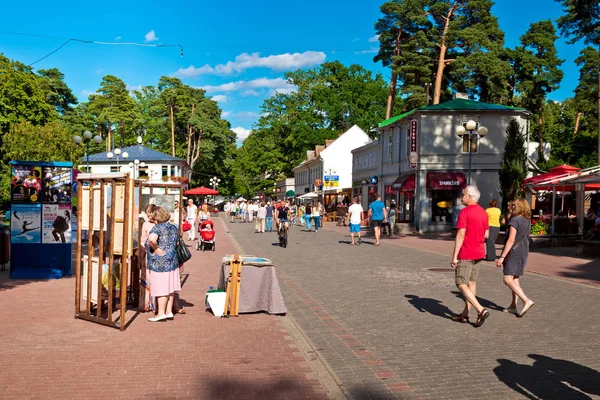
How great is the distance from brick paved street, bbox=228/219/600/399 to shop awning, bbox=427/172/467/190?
1970 cm

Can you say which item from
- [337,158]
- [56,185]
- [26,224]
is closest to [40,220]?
[26,224]

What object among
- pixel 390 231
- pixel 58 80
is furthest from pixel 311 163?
pixel 390 231

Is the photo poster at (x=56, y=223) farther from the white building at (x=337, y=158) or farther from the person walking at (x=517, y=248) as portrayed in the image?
the white building at (x=337, y=158)

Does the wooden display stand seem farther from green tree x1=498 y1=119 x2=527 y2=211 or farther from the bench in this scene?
green tree x1=498 y1=119 x2=527 y2=211

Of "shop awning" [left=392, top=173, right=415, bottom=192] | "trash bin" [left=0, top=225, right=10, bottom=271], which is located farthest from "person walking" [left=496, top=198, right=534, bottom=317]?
"shop awning" [left=392, top=173, right=415, bottom=192]

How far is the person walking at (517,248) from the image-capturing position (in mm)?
8469

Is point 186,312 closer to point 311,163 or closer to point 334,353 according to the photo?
point 334,353

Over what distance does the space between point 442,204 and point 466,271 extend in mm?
26343

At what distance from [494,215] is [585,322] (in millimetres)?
6704

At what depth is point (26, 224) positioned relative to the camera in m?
12.2

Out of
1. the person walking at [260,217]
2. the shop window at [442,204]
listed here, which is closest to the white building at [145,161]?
the person walking at [260,217]

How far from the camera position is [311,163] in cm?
6675

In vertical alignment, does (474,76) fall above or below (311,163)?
above

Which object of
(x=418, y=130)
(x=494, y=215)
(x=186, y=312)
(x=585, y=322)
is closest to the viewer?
(x=585, y=322)
